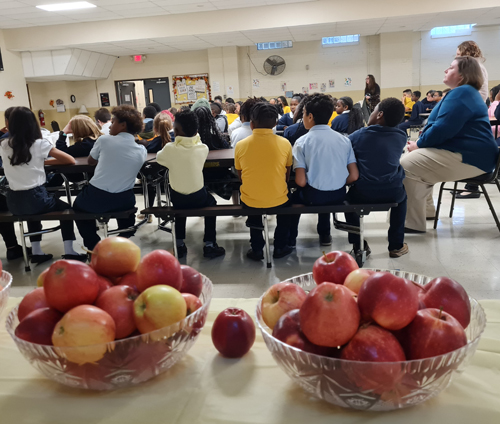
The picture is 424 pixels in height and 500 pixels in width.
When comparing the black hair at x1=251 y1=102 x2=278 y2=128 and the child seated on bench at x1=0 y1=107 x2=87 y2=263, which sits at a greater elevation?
the black hair at x1=251 y1=102 x2=278 y2=128

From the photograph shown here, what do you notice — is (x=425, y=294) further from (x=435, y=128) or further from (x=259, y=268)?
(x=435, y=128)

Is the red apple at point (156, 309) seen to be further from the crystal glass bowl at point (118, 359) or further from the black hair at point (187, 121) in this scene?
the black hair at point (187, 121)

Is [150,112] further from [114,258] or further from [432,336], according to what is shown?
[432,336]

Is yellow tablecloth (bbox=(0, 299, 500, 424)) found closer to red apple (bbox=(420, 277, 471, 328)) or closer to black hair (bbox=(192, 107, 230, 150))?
red apple (bbox=(420, 277, 471, 328))

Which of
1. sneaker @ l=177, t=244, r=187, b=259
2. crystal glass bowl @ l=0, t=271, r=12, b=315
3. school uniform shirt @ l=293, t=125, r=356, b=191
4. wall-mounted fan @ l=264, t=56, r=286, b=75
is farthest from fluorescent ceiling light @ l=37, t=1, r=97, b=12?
crystal glass bowl @ l=0, t=271, r=12, b=315

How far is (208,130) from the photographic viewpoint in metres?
4.01

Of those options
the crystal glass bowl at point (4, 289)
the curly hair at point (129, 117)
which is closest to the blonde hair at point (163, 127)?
the curly hair at point (129, 117)

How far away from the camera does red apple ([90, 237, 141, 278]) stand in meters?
0.89

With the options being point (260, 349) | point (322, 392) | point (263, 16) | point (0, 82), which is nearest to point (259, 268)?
point (260, 349)

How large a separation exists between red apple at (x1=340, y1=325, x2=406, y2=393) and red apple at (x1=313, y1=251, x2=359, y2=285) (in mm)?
215

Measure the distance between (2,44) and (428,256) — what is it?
10.6 metres

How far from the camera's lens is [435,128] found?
128 inches

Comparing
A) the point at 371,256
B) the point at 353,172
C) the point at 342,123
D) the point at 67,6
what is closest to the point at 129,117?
the point at 353,172

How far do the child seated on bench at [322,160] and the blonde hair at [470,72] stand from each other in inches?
43.6
